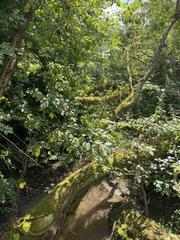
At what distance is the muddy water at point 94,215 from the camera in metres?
3.32

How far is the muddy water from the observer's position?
10.9ft

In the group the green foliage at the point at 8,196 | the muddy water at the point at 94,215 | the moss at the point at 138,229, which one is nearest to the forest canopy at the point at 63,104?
the green foliage at the point at 8,196

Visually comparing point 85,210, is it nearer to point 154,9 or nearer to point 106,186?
point 106,186

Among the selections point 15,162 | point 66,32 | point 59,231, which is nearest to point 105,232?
point 59,231

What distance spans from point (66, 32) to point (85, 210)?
240 cm

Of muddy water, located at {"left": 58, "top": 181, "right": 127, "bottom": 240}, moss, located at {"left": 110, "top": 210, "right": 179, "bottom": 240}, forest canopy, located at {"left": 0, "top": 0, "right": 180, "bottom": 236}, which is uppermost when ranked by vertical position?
forest canopy, located at {"left": 0, "top": 0, "right": 180, "bottom": 236}

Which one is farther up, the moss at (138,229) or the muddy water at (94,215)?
the moss at (138,229)

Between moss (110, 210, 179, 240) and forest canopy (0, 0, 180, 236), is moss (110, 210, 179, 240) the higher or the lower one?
the lower one

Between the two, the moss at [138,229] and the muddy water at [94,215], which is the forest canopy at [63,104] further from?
the muddy water at [94,215]

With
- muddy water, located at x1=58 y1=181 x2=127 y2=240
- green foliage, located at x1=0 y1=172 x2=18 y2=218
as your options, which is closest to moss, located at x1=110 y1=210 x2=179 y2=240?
muddy water, located at x1=58 y1=181 x2=127 y2=240

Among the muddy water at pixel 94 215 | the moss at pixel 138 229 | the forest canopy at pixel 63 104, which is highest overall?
the forest canopy at pixel 63 104

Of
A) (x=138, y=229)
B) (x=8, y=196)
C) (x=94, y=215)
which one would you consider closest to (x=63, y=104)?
(x=8, y=196)

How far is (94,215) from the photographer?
3615 mm

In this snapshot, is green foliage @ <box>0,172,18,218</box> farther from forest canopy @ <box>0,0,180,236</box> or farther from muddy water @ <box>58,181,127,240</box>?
muddy water @ <box>58,181,127,240</box>
